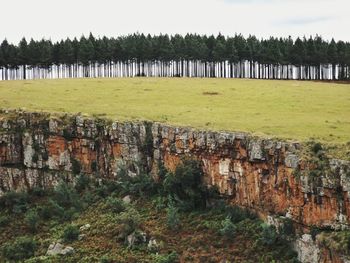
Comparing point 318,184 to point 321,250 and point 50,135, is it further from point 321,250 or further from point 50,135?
point 50,135

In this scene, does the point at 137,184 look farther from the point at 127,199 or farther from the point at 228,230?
the point at 228,230

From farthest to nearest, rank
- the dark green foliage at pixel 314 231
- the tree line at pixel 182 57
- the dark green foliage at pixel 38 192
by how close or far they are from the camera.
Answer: the tree line at pixel 182 57, the dark green foliage at pixel 38 192, the dark green foliage at pixel 314 231


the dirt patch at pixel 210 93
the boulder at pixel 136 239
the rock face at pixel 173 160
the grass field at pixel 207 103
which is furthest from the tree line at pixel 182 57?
the boulder at pixel 136 239

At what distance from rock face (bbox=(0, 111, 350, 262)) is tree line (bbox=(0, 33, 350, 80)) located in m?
60.1

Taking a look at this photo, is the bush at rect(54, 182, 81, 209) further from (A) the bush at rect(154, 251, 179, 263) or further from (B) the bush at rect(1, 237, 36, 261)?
(A) the bush at rect(154, 251, 179, 263)

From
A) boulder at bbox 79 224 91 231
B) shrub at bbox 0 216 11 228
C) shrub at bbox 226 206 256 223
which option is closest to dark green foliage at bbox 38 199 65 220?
shrub at bbox 0 216 11 228

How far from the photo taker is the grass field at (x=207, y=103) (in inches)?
2195

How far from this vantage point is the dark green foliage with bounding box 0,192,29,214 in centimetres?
5953

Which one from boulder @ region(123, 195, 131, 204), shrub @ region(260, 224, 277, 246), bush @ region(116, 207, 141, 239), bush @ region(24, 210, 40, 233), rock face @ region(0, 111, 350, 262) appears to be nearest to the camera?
rock face @ region(0, 111, 350, 262)

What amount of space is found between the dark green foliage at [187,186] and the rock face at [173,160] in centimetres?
85

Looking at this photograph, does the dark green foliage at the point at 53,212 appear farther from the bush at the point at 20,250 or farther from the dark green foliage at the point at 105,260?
Result: the dark green foliage at the point at 105,260

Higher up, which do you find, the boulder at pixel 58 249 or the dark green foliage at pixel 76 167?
the dark green foliage at pixel 76 167

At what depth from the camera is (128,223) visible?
4938 centimetres

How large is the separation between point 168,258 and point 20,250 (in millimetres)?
14281
